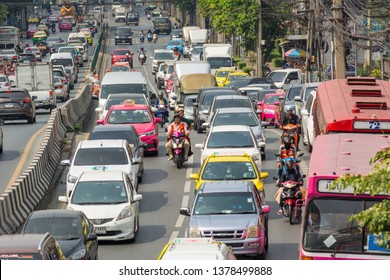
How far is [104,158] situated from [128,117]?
318 inches

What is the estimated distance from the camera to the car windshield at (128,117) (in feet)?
131

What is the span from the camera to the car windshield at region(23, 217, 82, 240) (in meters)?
21.9

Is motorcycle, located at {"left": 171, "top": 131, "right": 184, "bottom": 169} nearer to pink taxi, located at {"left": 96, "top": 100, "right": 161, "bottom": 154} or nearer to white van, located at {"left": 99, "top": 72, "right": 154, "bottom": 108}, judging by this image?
pink taxi, located at {"left": 96, "top": 100, "right": 161, "bottom": 154}

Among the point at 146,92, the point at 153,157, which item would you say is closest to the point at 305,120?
the point at 153,157

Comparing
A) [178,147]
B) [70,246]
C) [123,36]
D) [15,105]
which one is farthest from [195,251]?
[123,36]

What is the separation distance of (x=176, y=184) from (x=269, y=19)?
5229 cm

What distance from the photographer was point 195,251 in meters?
17.3

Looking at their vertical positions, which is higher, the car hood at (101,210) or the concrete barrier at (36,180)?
the car hood at (101,210)

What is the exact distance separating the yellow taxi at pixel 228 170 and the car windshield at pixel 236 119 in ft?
30.7

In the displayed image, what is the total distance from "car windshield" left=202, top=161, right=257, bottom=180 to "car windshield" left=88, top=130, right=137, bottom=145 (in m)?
7.03

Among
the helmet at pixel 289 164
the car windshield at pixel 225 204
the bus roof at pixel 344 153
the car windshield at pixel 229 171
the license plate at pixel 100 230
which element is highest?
the bus roof at pixel 344 153

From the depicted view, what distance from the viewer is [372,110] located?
25844 mm

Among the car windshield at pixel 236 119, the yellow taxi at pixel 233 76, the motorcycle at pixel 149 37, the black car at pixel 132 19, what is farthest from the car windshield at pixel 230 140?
the black car at pixel 132 19

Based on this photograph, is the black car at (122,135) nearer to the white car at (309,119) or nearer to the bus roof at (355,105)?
the white car at (309,119)
